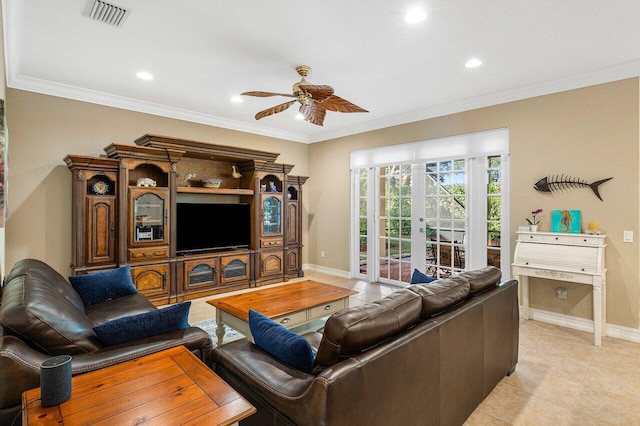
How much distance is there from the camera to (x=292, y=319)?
2828mm

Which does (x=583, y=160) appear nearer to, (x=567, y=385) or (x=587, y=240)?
(x=587, y=240)

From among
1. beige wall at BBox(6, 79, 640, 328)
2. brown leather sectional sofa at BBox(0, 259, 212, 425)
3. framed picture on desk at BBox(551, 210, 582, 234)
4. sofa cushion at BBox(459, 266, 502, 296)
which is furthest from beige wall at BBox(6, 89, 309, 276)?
framed picture on desk at BBox(551, 210, 582, 234)

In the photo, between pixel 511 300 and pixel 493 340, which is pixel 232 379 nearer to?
pixel 493 340

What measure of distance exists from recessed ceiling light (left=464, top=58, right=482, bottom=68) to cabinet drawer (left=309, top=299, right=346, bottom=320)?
2.74 meters

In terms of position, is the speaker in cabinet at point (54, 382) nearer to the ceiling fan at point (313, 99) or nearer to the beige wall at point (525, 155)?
the ceiling fan at point (313, 99)

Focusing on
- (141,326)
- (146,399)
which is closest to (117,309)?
(141,326)

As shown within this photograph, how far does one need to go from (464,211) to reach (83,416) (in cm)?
457

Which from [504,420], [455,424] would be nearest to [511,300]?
[504,420]

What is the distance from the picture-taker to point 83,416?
43.1 inches

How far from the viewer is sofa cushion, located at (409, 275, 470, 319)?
178cm

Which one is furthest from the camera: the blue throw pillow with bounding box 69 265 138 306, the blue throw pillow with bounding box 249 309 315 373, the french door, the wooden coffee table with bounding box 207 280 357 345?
the french door

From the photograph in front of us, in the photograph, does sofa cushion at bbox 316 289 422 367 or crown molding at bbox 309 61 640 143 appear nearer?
sofa cushion at bbox 316 289 422 367

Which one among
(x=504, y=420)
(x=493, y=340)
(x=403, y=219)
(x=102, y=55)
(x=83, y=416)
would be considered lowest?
(x=504, y=420)

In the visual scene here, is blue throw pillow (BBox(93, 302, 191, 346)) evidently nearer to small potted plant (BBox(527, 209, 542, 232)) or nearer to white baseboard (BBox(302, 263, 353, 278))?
small potted plant (BBox(527, 209, 542, 232))
